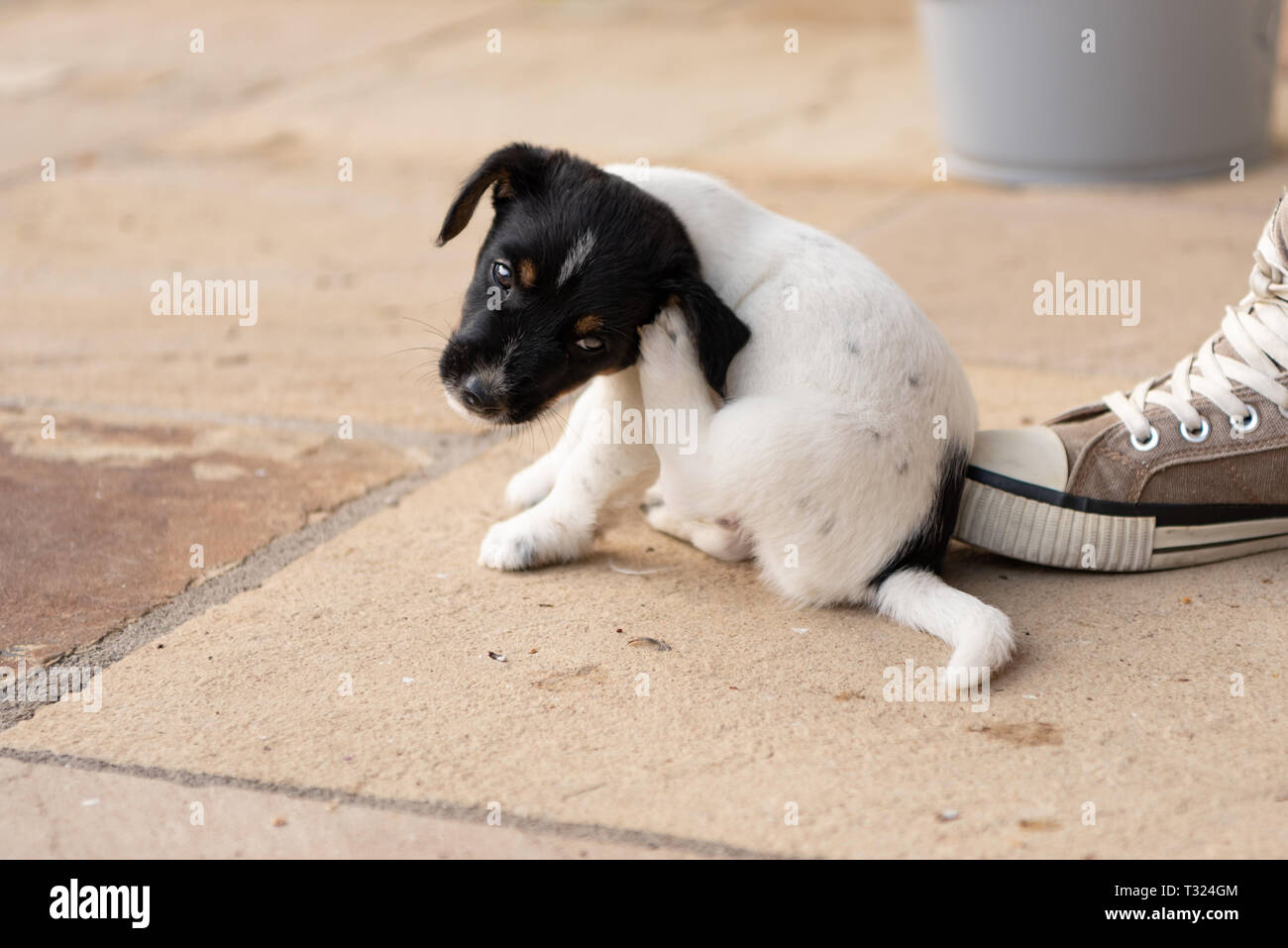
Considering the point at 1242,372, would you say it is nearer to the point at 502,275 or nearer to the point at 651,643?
the point at 651,643

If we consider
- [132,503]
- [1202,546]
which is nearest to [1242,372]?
[1202,546]

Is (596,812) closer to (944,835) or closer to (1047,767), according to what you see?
(944,835)

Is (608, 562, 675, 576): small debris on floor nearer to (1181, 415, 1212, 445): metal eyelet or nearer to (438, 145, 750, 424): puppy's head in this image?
(438, 145, 750, 424): puppy's head

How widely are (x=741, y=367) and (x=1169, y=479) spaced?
94 centimetres

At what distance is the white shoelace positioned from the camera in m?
2.92

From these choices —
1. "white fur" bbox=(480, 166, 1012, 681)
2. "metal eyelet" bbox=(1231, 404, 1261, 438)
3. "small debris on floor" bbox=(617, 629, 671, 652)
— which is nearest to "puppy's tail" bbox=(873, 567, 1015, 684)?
"white fur" bbox=(480, 166, 1012, 681)

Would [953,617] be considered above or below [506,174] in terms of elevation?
below

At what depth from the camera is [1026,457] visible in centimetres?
297

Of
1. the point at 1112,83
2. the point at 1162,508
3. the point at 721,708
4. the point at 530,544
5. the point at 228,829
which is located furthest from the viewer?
the point at 1112,83

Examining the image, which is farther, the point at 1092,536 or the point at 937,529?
the point at 1092,536

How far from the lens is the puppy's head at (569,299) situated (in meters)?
2.64

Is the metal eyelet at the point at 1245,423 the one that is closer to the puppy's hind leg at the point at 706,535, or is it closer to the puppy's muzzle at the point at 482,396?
the puppy's hind leg at the point at 706,535

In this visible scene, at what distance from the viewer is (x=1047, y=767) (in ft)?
7.42
